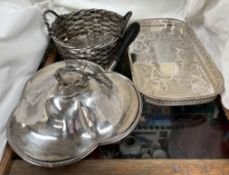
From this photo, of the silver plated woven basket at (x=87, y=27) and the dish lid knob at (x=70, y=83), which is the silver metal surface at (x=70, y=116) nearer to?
the dish lid knob at (x=70, y=83)

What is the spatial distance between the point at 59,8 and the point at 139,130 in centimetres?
39

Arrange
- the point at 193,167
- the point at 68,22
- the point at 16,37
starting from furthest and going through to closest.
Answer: the point at 68,22, the point at 16,37, the point at 193,167

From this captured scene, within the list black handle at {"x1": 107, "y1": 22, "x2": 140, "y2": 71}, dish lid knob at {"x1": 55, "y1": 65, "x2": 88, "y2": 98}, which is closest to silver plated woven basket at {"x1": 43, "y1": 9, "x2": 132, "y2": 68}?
black handle at {"x1": 107, "y1": 22, "x2": 140, "y2": 71}

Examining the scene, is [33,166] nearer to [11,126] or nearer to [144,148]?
[11,126]

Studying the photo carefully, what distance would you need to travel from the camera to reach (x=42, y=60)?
23.0 inches

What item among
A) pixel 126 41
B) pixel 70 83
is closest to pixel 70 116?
pixel 70 83

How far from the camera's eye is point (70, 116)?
16.4 inches

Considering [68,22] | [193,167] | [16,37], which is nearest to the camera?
[193,167]

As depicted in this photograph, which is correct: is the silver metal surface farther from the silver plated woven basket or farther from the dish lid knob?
the silver plated woven basket

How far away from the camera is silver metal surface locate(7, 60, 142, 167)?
399 mm

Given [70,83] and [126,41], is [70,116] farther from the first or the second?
[126,41]

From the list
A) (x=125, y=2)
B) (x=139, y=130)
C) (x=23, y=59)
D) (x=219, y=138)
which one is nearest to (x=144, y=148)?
(x=139, y=130)

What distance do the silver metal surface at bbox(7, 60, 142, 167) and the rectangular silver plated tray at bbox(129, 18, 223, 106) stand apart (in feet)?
0.24

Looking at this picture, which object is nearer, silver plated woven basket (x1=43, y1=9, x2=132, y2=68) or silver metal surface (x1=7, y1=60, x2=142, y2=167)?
silver metal surface (x1=7, y1=60, x2=142, y2=167)
